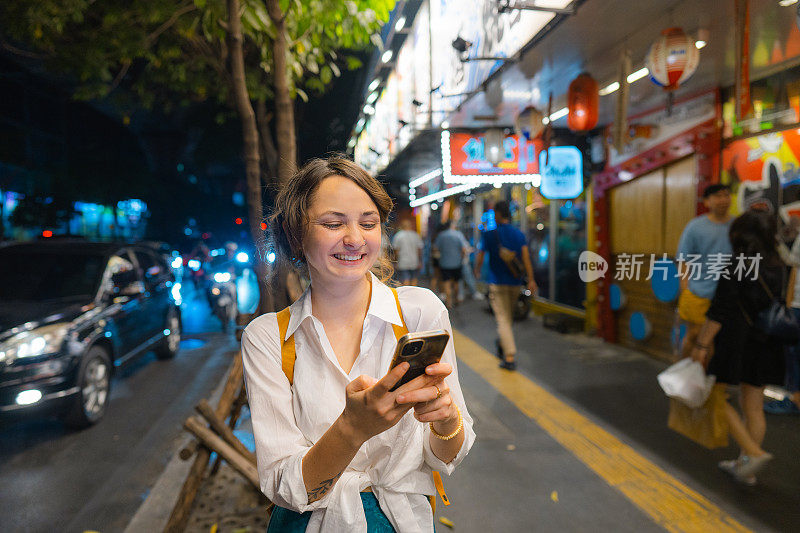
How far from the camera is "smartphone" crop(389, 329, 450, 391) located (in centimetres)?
104

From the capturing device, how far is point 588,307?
8211mm

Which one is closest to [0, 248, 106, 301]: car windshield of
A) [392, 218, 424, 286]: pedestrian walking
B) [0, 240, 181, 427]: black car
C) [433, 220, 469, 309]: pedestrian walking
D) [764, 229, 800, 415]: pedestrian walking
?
[0, 240, 181, 427]: black car

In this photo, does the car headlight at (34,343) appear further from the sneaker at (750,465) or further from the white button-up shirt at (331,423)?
the sneaker at (750,465)

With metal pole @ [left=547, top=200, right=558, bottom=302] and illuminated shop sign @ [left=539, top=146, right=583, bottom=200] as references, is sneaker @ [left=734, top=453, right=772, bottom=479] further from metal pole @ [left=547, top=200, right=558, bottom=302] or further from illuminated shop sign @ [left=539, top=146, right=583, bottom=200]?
metal pole @ [left=547, top=200, right=558, bottom=302]

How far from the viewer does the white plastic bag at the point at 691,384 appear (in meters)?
3.57

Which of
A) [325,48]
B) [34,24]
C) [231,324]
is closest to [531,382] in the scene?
[325,48]

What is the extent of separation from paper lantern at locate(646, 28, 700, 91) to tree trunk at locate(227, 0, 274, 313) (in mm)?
3058

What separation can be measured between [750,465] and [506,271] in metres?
3.26

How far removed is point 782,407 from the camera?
4797 millimetres

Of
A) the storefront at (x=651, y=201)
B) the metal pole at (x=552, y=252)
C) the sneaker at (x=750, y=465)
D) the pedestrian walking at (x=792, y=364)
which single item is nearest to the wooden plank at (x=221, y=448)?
the sneaker at (x=750, y=465)

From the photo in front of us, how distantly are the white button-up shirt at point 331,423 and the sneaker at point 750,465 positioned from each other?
312cm

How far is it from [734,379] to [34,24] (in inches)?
253

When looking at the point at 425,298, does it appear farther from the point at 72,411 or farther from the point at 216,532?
the point at 72,411

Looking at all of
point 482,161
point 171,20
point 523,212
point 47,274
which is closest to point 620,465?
point 482,161
